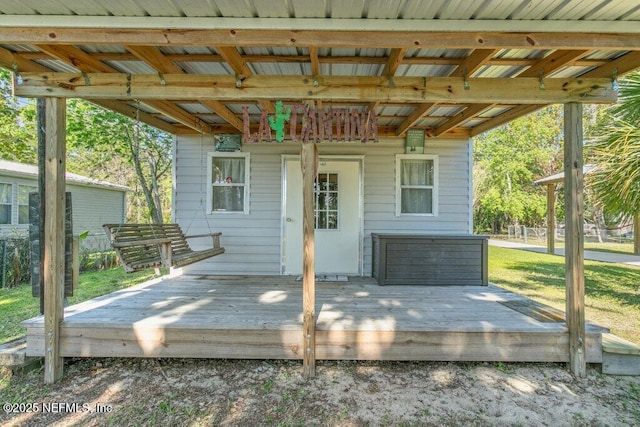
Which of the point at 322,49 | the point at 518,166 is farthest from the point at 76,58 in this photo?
the point at 518,166

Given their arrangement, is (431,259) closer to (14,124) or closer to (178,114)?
(178,114)

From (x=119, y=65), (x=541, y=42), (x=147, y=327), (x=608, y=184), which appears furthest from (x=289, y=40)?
(x=608, y=184)

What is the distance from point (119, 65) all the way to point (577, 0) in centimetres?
354

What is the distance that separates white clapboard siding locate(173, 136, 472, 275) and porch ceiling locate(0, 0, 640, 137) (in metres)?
1.35

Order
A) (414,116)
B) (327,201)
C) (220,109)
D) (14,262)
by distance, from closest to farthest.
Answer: (220,109)
(414,116)
(327,201)
(14,262)

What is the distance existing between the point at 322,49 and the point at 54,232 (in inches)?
104

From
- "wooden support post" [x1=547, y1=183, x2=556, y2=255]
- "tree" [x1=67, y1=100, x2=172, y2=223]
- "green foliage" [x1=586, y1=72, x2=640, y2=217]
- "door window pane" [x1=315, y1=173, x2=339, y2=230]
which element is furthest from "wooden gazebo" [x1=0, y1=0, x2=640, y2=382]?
"wooden support post" [x1=547, y1=183, x2=556, y2=255]

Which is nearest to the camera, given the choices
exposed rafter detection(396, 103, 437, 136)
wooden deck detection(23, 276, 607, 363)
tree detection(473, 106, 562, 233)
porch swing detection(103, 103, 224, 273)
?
wooden deck detection(23, 276, 607, 363)

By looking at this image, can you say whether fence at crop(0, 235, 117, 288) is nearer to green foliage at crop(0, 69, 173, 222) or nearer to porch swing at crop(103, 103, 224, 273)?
green foliage at crop(0, 69, 173, 222)

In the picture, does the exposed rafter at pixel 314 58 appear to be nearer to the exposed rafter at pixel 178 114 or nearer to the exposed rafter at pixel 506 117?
the exposed rafter at pixel 178 114

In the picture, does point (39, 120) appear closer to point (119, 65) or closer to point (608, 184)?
point (119, 65)

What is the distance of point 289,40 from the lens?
217 cm

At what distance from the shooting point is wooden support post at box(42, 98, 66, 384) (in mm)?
2621

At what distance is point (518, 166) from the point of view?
66.2ft
